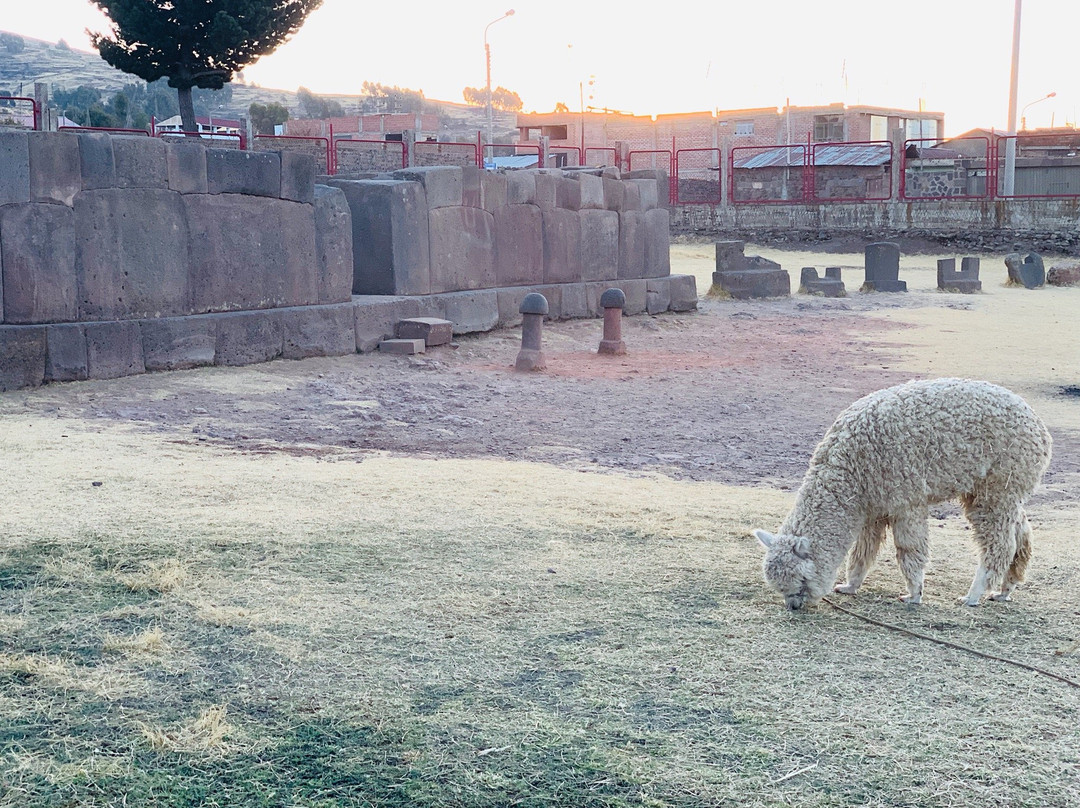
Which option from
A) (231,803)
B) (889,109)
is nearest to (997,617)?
(231,803)

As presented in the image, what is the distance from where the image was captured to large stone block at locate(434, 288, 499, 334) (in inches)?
523

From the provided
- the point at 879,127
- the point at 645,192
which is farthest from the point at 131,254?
the point at 879,127

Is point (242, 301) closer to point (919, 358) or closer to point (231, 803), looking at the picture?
point (919, 358)

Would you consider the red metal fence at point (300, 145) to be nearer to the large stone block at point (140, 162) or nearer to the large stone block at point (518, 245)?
the large stone block at point (518, 245)

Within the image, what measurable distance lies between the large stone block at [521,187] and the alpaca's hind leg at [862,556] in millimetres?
10558

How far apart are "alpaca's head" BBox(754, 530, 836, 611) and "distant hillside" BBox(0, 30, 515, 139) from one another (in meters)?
71.6

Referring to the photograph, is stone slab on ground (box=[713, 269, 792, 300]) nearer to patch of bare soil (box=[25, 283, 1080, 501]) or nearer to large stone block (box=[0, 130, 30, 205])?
patch of bare soil (box=[25, 283, 1080, 501])

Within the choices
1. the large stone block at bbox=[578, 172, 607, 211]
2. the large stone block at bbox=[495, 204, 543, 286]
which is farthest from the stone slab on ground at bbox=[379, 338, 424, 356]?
the large stone block at bbox=[578, 172, 607, 211]

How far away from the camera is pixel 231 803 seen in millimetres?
2922

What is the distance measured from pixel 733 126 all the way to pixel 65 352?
49606 millimetres

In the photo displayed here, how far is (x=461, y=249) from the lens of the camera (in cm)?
1382

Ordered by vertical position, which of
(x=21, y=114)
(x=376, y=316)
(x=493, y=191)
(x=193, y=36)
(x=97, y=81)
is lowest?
(x=376, y=316)

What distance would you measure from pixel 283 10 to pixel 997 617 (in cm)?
3325

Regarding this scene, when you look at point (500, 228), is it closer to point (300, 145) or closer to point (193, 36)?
point (300, 145)
